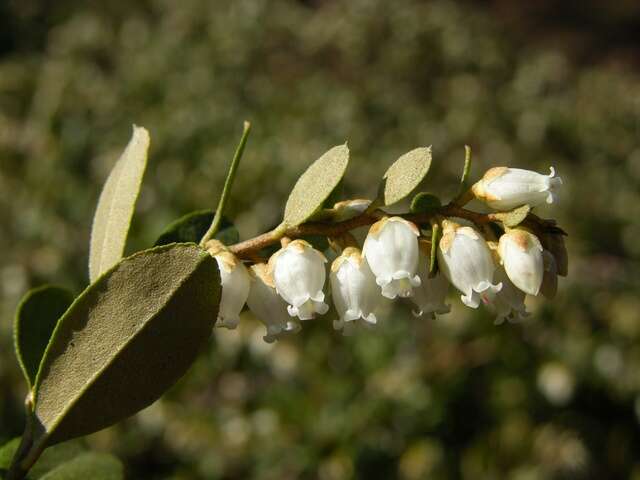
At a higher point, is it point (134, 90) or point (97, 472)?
point (97, 472)

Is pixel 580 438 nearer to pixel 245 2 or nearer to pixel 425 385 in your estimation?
pixel 425 385

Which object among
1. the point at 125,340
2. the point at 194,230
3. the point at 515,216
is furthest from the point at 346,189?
the point at 125,340

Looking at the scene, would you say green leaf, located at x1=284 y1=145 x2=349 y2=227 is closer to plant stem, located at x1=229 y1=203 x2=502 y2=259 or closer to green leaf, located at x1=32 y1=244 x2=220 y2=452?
plant stem, located at x1=229 y1=203 x2=502 y2=259

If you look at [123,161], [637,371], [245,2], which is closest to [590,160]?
[637,371]

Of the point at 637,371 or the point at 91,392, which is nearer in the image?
the point at 91,392

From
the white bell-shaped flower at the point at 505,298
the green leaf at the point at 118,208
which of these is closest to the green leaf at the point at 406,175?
the white bell-shaped flower at the point at 505,298

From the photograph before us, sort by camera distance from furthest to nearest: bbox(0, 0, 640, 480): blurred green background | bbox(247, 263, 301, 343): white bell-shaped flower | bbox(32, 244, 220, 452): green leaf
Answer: bbox(0, 0, 640, 480): blurred green background, bbox(247, 263, 301, 343): white bell-shaped flower, bbox(32, 244, 220, 452): green leaf

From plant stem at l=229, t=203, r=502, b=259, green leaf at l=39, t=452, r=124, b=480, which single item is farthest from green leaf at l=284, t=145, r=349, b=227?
green leaf at l=39, t=452, r=124, b=480

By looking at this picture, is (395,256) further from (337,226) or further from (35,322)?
(35,322)
